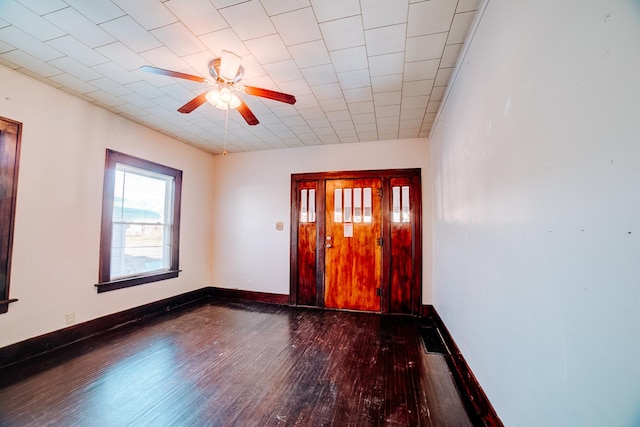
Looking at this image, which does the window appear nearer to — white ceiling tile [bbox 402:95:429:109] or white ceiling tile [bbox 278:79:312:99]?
white ceiling tile [bbox 278:79:312:99]

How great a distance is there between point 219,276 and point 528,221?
4855mm

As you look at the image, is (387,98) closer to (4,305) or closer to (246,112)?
(246,112)

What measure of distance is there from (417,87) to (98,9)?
8.81 ft

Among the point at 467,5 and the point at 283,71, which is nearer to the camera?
the point at 467,5

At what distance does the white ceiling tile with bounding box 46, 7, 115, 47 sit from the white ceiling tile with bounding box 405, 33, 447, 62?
237 cm

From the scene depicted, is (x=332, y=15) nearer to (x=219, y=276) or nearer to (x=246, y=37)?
(x=246, y=37)

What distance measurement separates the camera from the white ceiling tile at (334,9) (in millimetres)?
1671

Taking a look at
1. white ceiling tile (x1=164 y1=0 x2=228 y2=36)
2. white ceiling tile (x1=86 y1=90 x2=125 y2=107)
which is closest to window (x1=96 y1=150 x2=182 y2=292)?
white ceiling tile (x1=86 y1=90 x2=125 y2=107)

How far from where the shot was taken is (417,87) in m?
2.64

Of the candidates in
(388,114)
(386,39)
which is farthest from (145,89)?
(388,114)

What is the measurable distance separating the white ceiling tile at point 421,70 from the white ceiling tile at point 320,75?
0.68 metres

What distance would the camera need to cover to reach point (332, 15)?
177cm

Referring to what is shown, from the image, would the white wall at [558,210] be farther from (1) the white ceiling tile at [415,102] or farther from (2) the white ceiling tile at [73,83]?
(2) the white ceiling tile at [73,83]

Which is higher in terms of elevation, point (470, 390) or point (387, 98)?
point (387, 98)
